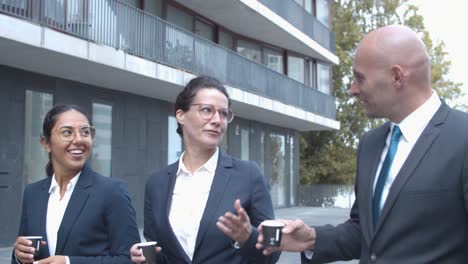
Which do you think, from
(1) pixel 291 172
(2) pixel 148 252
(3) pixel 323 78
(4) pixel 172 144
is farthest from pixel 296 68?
(2) pixel 148 252

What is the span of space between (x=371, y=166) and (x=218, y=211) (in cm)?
97

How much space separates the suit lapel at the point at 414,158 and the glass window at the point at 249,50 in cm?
2184

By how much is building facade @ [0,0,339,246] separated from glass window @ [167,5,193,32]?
4 centimetres

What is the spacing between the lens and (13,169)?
41.9 ft

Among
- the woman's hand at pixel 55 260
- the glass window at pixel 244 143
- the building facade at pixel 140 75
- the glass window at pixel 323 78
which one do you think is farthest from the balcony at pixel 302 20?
the woman's hand at pixel 55 260

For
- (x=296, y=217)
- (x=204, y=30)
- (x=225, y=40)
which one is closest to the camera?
(x=204, y=30)

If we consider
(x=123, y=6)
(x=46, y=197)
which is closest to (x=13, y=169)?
(x=123, y=6)

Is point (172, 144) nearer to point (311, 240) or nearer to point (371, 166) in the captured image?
point (311, 240)

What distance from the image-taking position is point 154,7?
18.2 metres

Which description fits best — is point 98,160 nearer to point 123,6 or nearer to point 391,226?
point 123,6

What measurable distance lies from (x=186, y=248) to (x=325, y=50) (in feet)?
86.7

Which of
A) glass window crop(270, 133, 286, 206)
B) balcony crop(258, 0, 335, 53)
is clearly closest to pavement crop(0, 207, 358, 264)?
glass window crop(270, 133, 286, 206)

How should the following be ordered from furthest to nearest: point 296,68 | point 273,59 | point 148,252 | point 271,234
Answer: point 296,68, point 273,59, point 148,252, point 271,234

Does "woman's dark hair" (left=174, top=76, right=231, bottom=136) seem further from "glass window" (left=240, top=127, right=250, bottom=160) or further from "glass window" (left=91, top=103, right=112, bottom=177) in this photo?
"glass window" (left=240, top=127, right=250, bottom=160)
